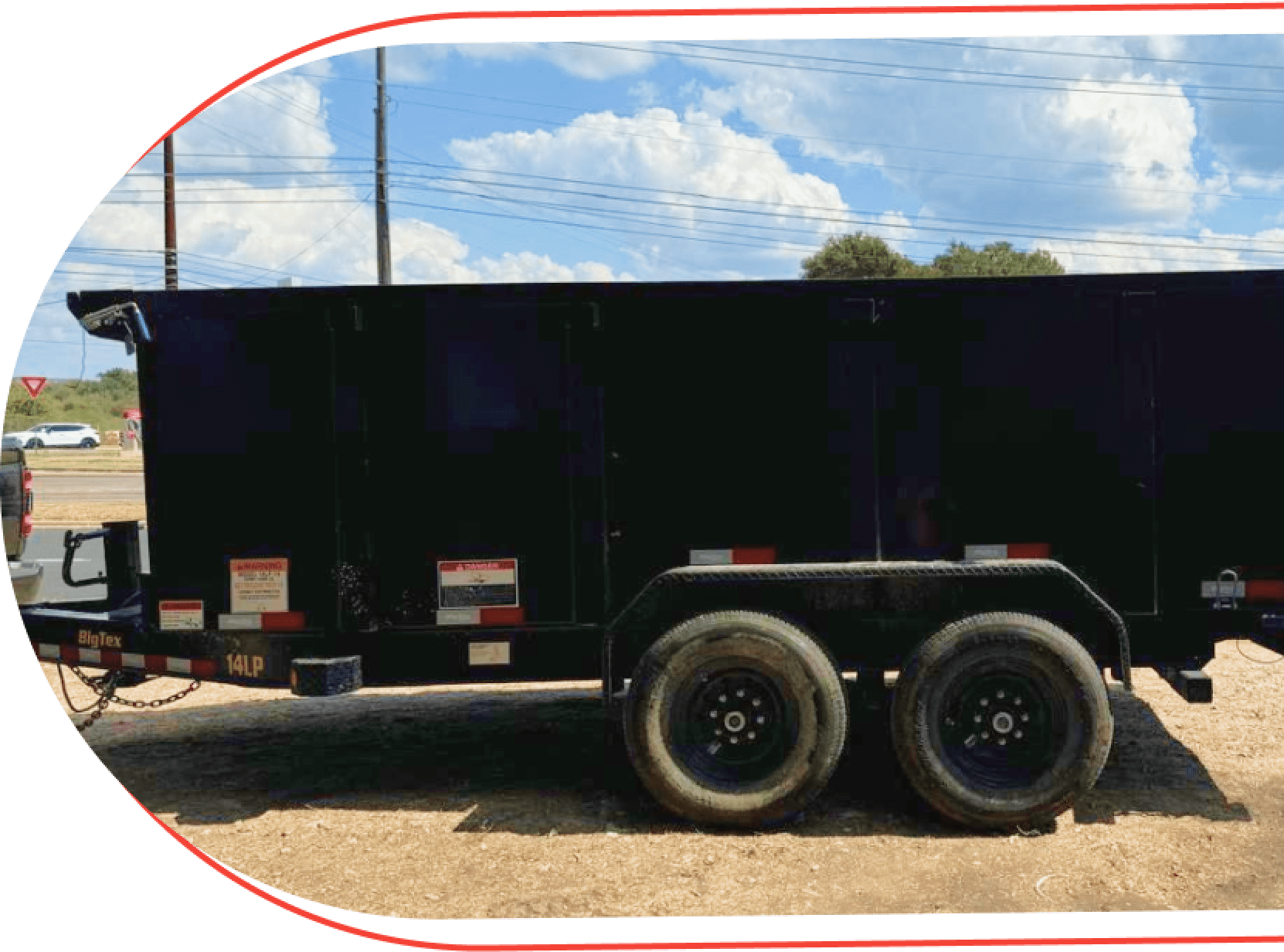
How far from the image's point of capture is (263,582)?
5.39 meters

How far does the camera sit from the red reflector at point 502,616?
210 inches

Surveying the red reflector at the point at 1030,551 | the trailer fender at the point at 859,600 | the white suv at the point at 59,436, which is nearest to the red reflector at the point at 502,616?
the trailer fender at the point at 859,600

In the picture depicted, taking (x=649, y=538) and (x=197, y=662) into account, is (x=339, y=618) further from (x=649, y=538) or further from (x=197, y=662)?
(x=649, y=538)

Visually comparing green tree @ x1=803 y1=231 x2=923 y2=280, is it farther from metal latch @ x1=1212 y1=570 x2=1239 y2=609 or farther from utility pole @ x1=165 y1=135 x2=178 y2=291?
metal latch @ x1=1212 y1=570 x2=1239 y2=609

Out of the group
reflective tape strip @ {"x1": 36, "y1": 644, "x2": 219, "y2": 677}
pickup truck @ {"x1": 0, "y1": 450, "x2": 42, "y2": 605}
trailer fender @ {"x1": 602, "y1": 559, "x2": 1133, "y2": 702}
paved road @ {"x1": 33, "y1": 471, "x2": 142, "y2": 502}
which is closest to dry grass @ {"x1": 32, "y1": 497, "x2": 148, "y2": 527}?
paved road @ {"x1": 33, "y1": 471, "x2": 142, "y2": 502}

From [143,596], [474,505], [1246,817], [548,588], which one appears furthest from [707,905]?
[143,596]

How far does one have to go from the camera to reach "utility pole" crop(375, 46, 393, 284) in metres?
23.5

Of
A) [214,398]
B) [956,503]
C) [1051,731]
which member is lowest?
[1051,731]

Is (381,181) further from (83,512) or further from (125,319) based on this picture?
(125,319)

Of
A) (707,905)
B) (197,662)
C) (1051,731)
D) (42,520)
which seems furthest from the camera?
(42,520)

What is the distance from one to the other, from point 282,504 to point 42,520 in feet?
57.7

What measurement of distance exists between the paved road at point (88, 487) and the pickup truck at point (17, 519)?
15987 millimetres

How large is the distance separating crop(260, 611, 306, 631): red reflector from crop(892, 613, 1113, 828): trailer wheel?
2.98m

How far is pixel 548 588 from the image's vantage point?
5.31m
